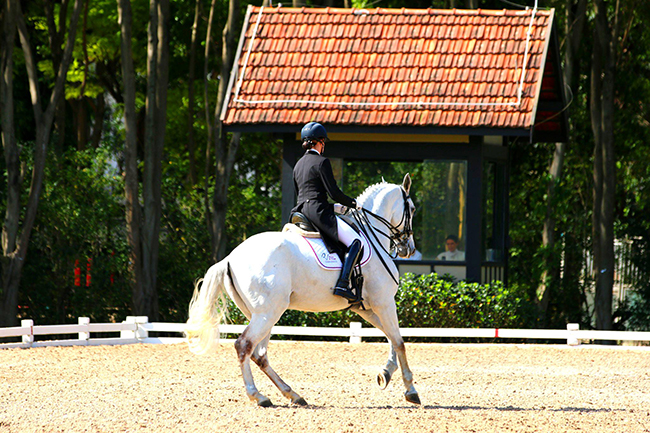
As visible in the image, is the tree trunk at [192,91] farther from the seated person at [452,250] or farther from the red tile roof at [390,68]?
the seated person at [452,250]

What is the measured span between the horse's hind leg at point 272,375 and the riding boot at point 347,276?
34.2 inches

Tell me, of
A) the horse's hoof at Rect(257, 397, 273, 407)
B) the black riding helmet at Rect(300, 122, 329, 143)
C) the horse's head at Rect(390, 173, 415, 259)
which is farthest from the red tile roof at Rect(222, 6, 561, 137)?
the horse's hoof at Rect(257, 397, 273, 407)

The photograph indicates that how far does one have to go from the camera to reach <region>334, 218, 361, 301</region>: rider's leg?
8.89m

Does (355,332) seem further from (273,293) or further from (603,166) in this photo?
(603,166)

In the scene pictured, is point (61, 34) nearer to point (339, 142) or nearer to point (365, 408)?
point (339, 142)

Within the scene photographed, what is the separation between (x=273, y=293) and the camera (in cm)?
866

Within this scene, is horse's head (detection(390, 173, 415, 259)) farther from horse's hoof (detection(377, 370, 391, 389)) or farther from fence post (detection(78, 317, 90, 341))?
fence post (detection(78, 317, 90, 341))

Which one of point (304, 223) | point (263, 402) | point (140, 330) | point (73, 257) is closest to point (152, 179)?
point (73, 257)

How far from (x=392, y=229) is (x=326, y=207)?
3.28 ft

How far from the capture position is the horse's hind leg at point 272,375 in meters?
8.71

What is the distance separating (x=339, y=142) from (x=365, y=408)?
8642 millimetres

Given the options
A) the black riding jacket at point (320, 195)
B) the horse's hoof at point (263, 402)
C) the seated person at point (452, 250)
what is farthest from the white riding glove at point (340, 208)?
the seated person at point (452, 250)

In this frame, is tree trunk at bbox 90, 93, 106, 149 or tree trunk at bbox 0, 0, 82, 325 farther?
tree trunk at bbox 90, 93, 106, 149

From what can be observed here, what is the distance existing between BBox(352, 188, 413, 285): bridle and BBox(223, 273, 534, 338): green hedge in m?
6.00
